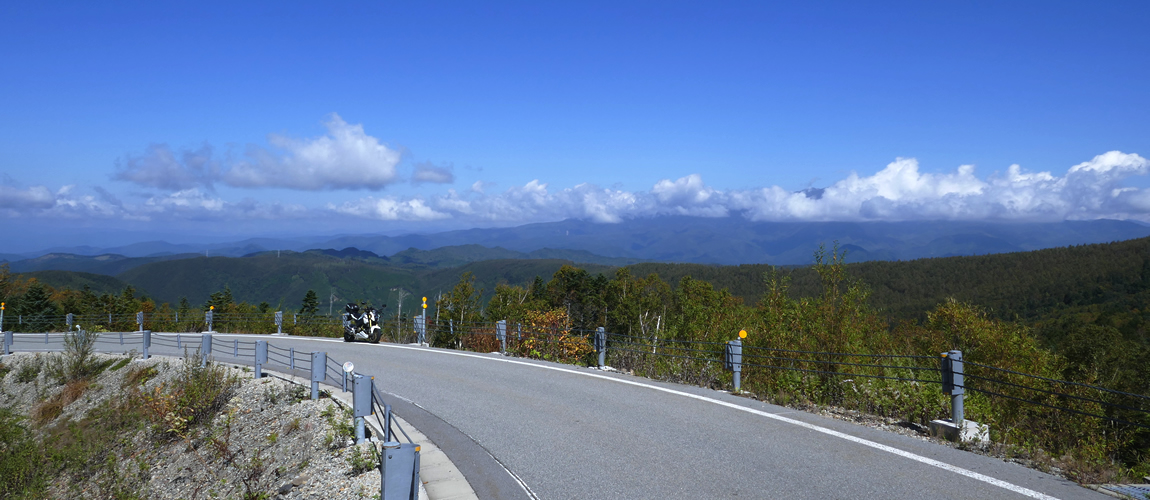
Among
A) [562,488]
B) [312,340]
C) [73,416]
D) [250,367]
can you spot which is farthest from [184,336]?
[562,488]

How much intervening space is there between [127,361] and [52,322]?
21381 millimetres

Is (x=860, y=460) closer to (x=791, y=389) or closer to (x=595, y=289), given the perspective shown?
(x=791, y=389)

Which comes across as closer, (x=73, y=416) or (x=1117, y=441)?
(x=1117, y=441)

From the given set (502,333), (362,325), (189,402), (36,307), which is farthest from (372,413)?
(36,307)

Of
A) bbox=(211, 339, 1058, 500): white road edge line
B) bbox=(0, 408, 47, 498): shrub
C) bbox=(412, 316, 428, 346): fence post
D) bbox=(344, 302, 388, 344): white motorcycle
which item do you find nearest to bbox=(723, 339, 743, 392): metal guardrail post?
bbox=(211, 339, 1058, 500): white road edge line

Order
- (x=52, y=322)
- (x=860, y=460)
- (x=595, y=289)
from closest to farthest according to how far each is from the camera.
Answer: (x=860, y=460) < (x=52, y=322) < (x=595, y=289)

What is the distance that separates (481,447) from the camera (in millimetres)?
7281

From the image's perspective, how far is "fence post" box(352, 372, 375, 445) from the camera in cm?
732

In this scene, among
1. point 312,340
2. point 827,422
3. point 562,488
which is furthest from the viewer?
point 312,340

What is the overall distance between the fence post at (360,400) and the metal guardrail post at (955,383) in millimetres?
6596

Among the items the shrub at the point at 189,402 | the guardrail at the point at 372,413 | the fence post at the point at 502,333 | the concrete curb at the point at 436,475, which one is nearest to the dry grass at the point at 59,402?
the guardrail at the point at 372,413

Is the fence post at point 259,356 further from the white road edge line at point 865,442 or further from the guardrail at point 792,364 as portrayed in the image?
the white road edge line at point 865,442

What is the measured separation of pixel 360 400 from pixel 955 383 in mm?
6819

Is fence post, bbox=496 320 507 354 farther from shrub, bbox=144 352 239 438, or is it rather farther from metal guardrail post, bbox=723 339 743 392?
metal guardrail post, bbox=723 339 743 392
